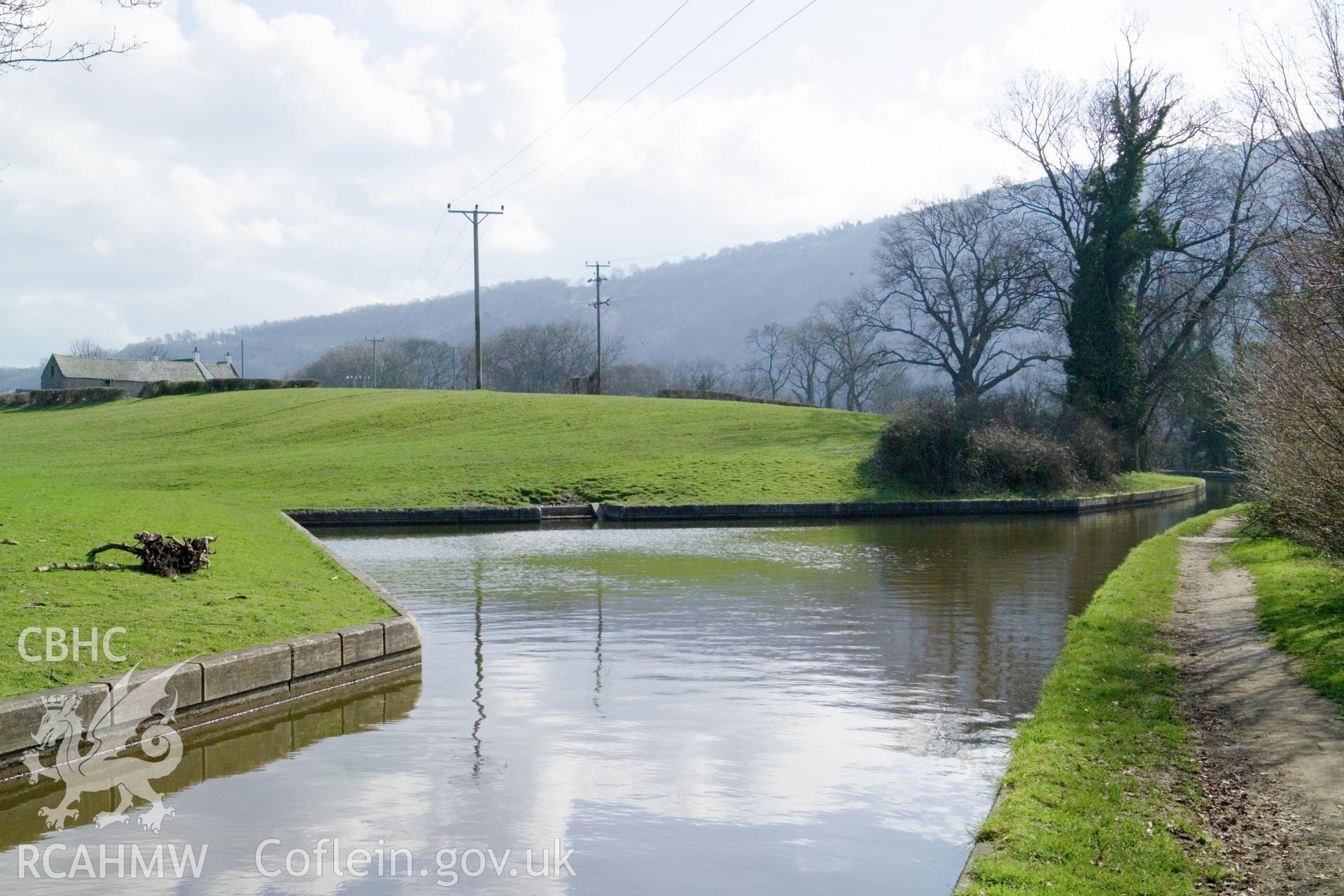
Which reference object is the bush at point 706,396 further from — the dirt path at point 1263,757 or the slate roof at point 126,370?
the slate roof at point 126,370

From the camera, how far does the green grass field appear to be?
1001 centimetres

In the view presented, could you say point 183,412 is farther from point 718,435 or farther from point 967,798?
point 967,798

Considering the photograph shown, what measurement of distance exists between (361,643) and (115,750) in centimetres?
262

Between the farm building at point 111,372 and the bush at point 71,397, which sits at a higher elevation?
the farm building at point 111,372

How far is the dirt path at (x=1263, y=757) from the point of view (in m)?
5.15

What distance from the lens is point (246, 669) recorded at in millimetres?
8609

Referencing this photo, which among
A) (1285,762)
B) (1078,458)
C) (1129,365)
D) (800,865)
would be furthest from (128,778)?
(1129,365)

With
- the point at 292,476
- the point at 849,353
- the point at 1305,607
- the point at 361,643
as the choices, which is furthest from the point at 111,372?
the point at 1305,607

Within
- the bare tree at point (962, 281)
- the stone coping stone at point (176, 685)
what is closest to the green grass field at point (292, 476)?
the stone coping stone at point (176, 685)

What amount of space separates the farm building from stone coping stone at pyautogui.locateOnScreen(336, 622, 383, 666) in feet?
356

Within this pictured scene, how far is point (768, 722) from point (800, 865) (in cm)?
272

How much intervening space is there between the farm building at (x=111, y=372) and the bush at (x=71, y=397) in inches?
1533

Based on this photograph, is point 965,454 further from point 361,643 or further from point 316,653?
point 316,653

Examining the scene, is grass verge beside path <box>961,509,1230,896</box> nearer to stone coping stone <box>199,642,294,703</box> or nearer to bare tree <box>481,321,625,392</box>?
stone coping stone <box>199,642,294,703</box>
